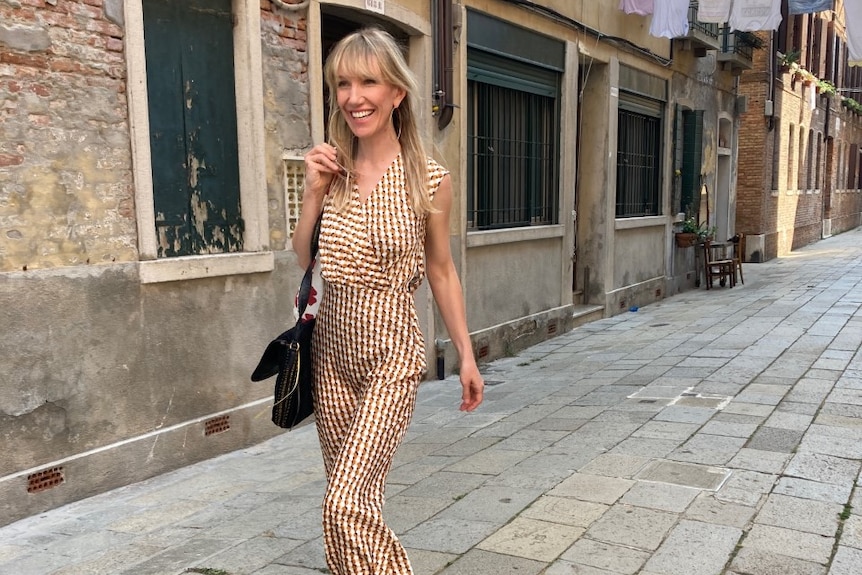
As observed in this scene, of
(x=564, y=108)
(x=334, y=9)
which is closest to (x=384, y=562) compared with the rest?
(x=334, y=9)

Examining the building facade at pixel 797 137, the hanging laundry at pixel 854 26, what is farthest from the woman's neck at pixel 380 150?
the building facade at pixel 797 137

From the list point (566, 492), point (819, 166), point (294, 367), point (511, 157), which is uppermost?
point (819, 166)

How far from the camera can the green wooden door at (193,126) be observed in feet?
15.1

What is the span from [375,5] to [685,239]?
8.82 metres

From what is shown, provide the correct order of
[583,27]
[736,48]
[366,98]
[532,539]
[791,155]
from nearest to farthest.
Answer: [366,98] < [532,539] < [583,27] < [736,48] < [791,155]

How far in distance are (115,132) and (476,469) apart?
2835 mm

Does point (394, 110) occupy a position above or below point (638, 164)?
below

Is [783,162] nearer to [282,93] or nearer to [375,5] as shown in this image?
[375,5]

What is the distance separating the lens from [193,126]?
15.9 ft

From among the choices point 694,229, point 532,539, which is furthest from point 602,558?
point 694,229

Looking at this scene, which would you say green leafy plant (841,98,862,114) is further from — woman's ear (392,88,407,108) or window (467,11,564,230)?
woman's ear (392,88,407,108)

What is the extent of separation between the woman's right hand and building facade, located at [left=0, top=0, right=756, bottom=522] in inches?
88.8

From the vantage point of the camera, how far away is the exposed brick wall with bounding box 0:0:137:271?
3797 mm

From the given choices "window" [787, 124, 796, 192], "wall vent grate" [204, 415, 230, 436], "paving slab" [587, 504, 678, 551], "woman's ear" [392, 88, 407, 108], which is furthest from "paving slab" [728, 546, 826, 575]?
"window" [787, 124, 796, 192]
